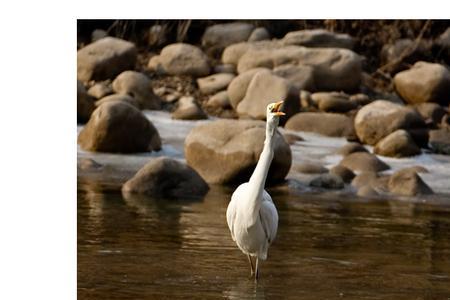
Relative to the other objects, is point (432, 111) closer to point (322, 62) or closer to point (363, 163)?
point (322, 62)

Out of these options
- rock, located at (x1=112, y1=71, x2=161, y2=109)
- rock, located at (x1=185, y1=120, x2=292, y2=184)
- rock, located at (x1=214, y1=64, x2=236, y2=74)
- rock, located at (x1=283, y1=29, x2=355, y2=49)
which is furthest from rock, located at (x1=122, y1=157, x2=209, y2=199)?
rock, located at (x1=283, y1=29, x2=355, y2=49)

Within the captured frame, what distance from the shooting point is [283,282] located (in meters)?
6.27

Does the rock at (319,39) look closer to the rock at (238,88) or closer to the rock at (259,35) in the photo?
the rock at (259,35)

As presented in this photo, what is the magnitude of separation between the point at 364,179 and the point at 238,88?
3.30m

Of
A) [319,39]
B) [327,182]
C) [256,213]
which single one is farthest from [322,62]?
[256,213]

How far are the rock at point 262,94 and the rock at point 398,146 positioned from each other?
1.55 meters

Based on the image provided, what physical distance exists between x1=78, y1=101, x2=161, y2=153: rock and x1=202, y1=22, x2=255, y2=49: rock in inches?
170

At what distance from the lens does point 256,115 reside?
1284cm

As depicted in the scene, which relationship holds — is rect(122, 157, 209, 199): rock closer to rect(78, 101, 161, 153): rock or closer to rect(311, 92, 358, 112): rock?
rect(78, 101, 161, 153): rock
